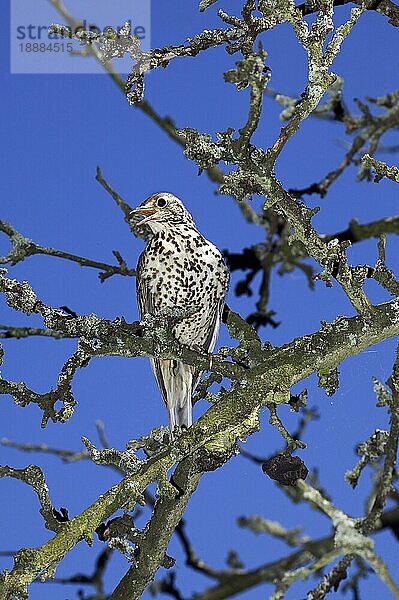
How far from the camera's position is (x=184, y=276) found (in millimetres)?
3863

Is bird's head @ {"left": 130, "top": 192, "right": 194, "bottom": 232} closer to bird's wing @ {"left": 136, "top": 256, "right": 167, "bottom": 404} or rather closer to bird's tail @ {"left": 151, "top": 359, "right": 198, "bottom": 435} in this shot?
bird's wing @ {"left": 136, "top": 256, "right": 167, "bottom": 404}

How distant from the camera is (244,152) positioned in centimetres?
224

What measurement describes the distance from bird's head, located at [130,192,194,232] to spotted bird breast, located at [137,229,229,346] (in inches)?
2.7

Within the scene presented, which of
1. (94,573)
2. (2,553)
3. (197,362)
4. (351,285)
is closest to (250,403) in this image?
(197,362)

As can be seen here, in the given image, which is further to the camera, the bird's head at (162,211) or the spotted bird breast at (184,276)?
the bird's head at (162,211)

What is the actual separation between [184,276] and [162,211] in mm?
407

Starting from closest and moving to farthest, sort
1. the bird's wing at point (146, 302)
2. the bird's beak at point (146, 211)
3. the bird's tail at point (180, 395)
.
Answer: the bird's tail at point (180, 395) → the bird's wing at point (146, 302) → the bird's beak at point (146, 211)

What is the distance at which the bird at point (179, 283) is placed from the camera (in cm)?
384

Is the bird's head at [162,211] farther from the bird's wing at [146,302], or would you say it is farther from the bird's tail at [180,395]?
the bird's tail at [180,395]

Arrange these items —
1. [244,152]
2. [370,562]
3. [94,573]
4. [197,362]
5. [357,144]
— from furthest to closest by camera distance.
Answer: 1. [94,573]
2. [357,144]
3. [197,362]
4. [244,152]
5. [370,562]

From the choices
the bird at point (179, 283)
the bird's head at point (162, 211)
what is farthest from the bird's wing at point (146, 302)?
the bird's head at point (162, 211)

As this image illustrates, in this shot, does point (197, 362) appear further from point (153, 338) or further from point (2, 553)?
point (2, 553)

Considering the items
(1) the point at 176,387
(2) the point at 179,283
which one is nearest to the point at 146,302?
(2) the point at 179,283

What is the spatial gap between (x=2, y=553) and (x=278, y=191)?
6.51ft
